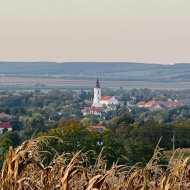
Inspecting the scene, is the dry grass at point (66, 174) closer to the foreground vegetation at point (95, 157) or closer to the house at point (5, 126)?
the foreground vegetation at point (95, 157)

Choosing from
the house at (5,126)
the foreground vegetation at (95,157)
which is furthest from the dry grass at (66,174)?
the house at (5,126)

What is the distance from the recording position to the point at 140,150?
57.0 metres

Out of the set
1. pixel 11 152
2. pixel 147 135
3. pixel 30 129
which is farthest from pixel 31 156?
pixel 30 129

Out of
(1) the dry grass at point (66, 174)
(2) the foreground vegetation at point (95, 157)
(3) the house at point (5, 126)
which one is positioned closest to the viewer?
(1) the dry grass at point (66, 174)

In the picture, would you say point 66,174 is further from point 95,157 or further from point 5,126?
point 5,126

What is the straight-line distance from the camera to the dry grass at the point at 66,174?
30.3 feet

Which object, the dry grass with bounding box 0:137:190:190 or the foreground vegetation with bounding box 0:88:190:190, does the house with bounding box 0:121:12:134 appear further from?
the dry grass with bounding box 0:137:190:190

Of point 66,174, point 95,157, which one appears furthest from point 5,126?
point 66,174

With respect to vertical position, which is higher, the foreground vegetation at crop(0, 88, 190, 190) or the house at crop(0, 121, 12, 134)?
the foreground vegetation at crop(0, 88, 190, 190)

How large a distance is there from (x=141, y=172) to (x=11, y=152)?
9.97 ft

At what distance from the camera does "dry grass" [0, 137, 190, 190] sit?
9250 mm

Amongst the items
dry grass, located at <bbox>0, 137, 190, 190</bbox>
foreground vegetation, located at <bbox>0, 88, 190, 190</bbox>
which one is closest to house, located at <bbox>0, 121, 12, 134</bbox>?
foreground vegetation, located at <bbox>0, 88, 190, 190</bbox>

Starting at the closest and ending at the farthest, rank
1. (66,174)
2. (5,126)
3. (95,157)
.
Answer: (66,174) → (95,157) → (5,126)

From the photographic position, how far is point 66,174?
9023 mm
